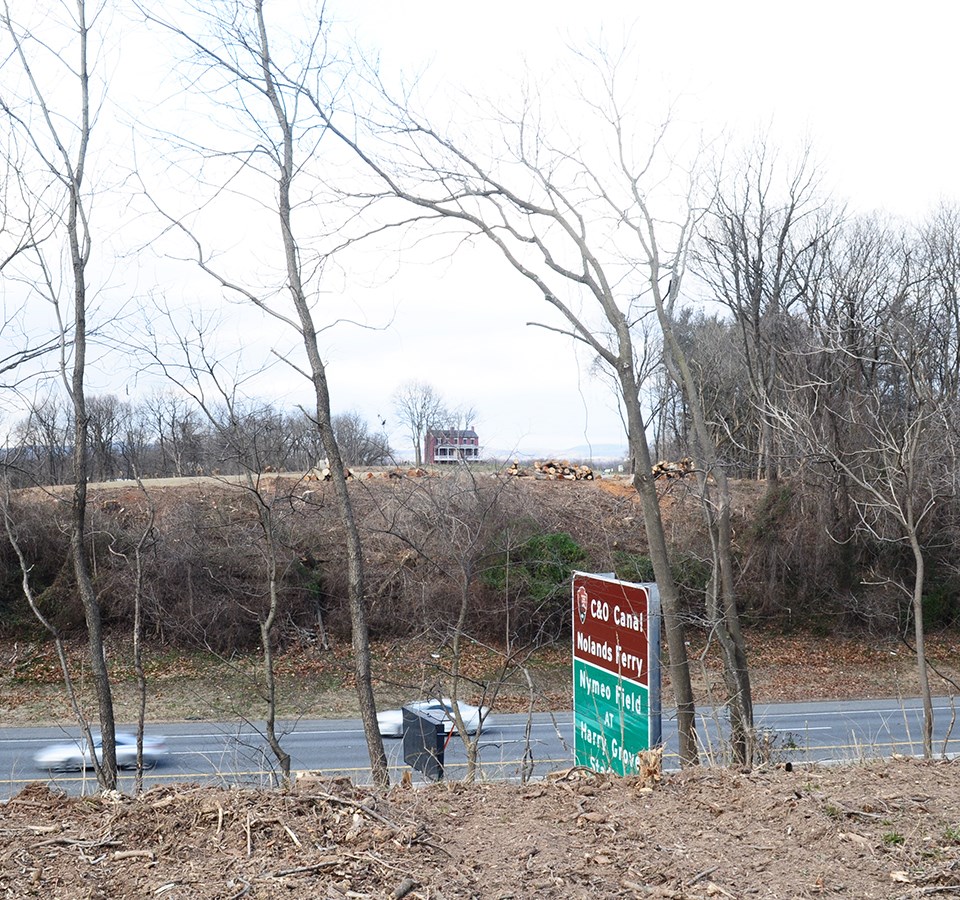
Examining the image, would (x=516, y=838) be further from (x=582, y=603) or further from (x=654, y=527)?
(x=654, y=527)

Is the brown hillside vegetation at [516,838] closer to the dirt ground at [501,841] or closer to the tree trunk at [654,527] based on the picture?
the dirt ground at [501,841]

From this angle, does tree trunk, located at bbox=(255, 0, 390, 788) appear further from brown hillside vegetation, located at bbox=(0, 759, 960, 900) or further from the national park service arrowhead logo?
brown hillside vegetation, located at bbox=(0, 759, 960, 900)

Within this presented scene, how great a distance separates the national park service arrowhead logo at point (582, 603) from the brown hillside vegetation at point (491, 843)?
2.70 metres

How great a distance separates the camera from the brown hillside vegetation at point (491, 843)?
11.3 feet

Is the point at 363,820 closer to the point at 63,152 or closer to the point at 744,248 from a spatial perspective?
the point at 63,152

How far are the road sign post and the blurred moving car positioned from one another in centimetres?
1057

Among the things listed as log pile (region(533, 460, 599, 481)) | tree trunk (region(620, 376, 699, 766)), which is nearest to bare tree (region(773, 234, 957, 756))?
tree trunk (region(620, 376, 699, 766))

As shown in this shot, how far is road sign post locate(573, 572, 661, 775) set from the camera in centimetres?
647

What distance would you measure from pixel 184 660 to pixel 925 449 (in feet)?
61.8

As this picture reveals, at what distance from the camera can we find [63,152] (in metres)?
11.5

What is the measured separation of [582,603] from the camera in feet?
24.7

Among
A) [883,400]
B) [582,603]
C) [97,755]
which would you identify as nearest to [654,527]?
[582,603]

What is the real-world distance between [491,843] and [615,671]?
316 centimetres

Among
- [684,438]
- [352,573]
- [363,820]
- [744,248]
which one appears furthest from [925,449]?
[684,438]
